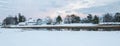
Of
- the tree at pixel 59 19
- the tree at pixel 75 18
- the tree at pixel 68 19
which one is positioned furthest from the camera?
the tree at pixel 68 19

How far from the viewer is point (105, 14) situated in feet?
207

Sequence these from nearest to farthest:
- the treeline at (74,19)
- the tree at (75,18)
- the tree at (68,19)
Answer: the treeline at (74,19), the tree at (75,18), the tree at (68,19)
